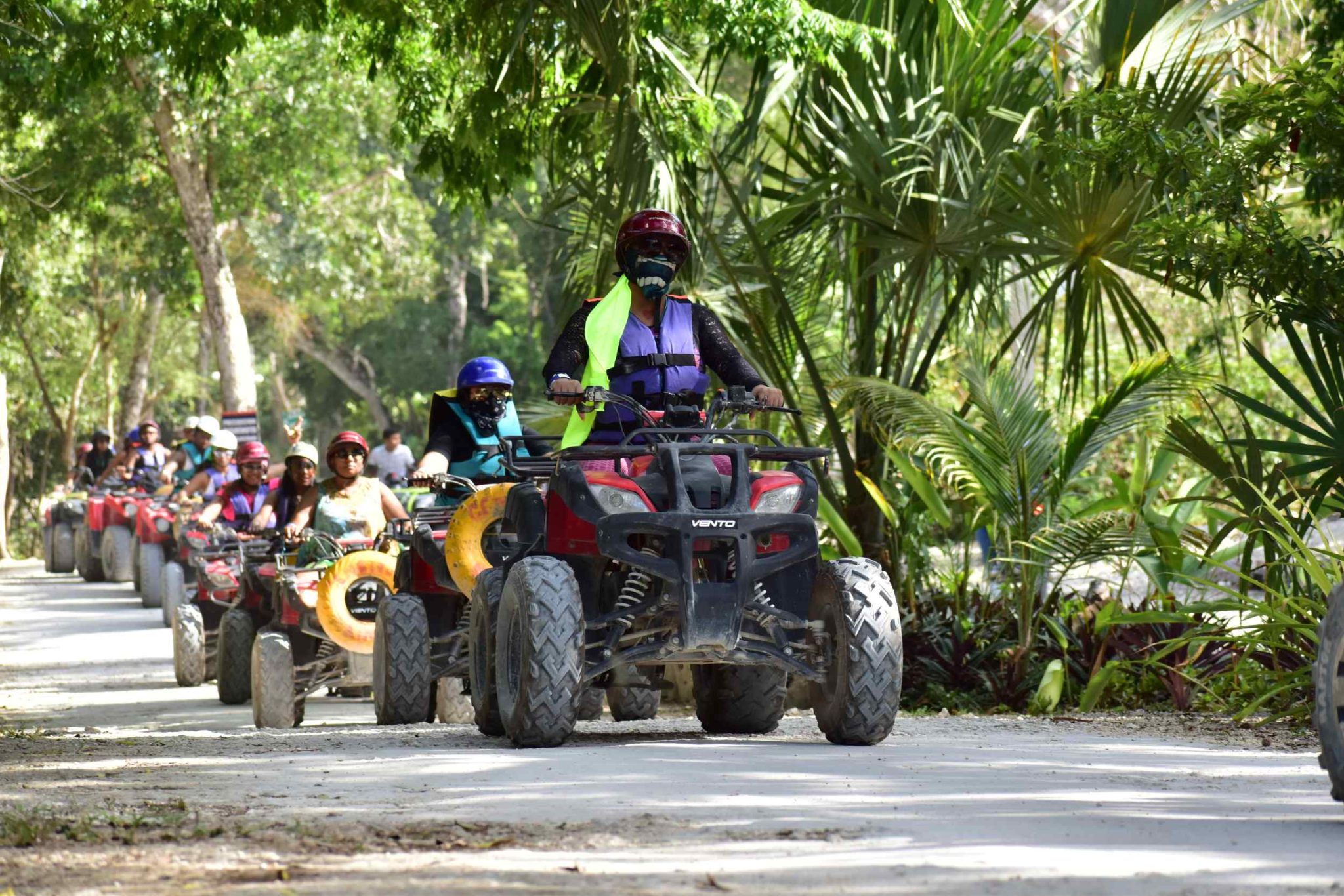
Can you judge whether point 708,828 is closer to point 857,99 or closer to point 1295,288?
point 1295,288

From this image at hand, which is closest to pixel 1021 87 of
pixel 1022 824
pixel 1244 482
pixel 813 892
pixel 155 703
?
pixel 1244 482

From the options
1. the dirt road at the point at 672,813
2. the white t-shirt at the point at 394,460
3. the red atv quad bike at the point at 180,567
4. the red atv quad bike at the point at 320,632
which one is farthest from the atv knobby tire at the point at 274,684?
the white t-shirt at the point at 394,460

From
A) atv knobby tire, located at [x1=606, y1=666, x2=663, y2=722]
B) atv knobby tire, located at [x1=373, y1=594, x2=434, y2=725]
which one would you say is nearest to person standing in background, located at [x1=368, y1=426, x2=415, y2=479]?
atv knobby tire, located at [x1=606, y1=666, x2=663, y2=722]

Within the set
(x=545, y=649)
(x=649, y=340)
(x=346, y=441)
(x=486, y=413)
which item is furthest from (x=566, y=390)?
(x=346, y=441)

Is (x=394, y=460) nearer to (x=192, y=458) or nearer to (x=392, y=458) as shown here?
(x=392, y=458)

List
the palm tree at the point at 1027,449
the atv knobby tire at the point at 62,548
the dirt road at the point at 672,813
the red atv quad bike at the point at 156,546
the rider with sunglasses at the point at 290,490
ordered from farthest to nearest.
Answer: the atv knobby tire at the point at 62,548 → the red atv quad bike at the point at 156,546 → the rider with sunglasses at the point at 290,490 → the palm tree at the point at 1027,449 → the dirt road at the point at 672,813

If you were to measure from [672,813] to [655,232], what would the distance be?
11.1ft

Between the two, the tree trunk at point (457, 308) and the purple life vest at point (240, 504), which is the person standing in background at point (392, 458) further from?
the tree trunk at point (457, 308)

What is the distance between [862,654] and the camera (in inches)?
318

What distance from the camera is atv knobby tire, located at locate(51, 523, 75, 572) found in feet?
101

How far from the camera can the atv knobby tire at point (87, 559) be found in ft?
92.1

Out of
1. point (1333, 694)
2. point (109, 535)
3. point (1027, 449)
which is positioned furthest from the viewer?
point (109, 535)

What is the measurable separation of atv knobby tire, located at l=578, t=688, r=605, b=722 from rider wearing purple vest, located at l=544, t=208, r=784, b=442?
1.38 metres

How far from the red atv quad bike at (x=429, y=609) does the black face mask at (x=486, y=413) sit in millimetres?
354
